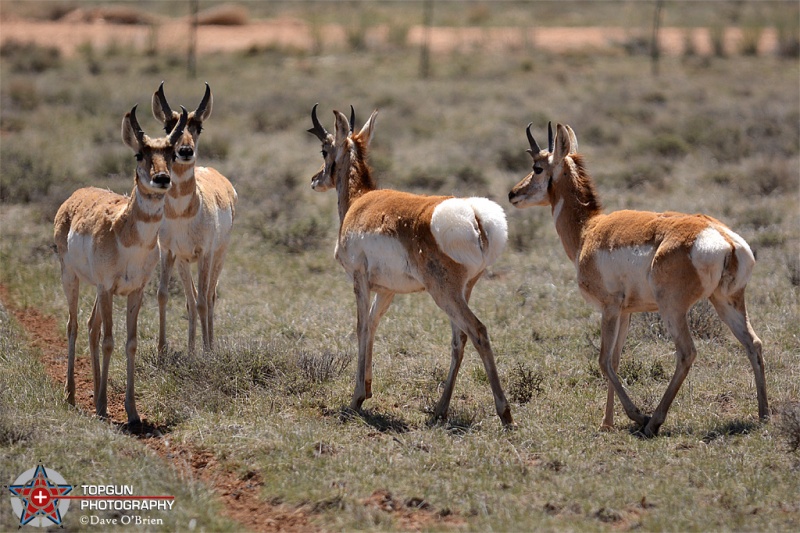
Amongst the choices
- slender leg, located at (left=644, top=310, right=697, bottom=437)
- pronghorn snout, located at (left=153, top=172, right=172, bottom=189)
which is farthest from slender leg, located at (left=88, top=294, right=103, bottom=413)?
slender leg, located at (left=644, top=310, right=697, bottom=437)

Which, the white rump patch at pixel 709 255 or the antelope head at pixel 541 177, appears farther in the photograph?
the antelope head at pixel 541 177

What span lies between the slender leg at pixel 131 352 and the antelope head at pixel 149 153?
3.13 ft

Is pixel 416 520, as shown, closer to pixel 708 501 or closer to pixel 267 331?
A: pixel 708 501

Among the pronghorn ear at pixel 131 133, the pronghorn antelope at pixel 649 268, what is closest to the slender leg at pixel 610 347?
the pronghorn antelope at pixel 649 268

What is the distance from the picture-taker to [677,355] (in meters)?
7.14

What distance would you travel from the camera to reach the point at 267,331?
33.7 feet

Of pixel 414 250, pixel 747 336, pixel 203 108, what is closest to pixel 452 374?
pixel 414 250

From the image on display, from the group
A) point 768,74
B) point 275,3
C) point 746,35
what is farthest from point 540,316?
point 275,3

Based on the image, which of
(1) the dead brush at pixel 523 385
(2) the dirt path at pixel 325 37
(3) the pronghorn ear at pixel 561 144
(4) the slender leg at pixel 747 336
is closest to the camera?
(4) the slender leg at pixel 747 336

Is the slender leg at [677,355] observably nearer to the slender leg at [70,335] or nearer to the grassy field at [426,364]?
the grassy field at [426,364]

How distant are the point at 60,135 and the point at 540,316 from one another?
1416cm

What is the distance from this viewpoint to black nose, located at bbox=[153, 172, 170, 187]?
23.2ft

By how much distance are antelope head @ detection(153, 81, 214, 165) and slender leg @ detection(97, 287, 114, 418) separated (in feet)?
5.74

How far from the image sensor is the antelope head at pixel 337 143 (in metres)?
8.73
